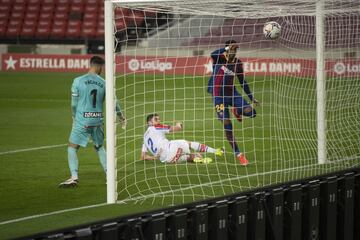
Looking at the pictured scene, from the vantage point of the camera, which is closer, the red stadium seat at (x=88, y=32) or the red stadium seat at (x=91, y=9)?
the red stadium seat at (x=88, y=32)

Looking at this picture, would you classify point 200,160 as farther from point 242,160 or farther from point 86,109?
point 86,109

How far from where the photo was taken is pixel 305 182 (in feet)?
29.4

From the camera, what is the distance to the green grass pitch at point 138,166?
37.8 feet

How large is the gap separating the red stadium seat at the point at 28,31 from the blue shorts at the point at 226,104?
28131 mm

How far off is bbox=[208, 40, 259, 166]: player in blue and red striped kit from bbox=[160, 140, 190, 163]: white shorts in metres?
0.70

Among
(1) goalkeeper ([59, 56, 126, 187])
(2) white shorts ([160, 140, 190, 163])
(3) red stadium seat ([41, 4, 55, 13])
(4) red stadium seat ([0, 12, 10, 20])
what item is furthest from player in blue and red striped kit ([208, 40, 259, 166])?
(3) red stadium seat ([41, 4, 55, 13])

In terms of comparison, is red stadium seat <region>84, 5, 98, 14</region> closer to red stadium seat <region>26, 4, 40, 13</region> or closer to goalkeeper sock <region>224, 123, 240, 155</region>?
red stadium seat <region>26, 4, 40, 13</region>

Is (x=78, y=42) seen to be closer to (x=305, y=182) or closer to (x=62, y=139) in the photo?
(x=62, y=139)

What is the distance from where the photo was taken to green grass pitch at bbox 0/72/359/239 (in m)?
11.5

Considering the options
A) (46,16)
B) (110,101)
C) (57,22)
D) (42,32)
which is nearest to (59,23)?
(57,22)

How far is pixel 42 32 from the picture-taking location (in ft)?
140

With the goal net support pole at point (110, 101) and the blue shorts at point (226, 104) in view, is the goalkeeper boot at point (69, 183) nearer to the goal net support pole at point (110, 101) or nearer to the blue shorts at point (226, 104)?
the goal net support pole at point (110, 101)

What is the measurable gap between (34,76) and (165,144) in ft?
69.5

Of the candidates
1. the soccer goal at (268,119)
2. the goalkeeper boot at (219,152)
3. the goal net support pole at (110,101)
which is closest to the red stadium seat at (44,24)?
the soccer goal at (268,119)
